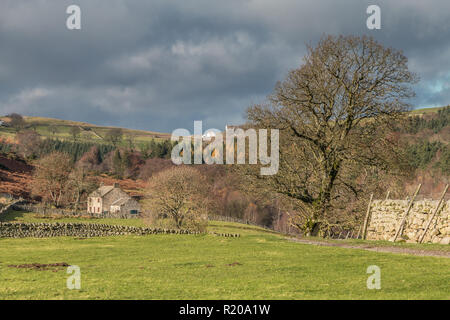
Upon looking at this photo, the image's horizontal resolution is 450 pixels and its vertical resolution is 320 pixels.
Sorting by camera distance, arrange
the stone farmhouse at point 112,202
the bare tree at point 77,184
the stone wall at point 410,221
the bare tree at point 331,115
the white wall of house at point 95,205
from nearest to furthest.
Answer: the stone wall at point 410,221 < the bare tree at point 331,115 < the bare tree at point 77,184 < the stone farmhouse at point 112,202 < the white wall of house at point 95,205

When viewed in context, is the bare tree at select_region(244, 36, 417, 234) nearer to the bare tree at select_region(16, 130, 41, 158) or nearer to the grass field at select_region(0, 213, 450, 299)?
the grass field at select_region(0, 213, 450, 299)

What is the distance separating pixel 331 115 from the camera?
1340 inches

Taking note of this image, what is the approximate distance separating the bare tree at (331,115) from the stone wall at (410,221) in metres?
3.36

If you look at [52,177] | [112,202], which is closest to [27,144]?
Result: [112,202]

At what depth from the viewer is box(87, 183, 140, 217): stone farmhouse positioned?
345 feet

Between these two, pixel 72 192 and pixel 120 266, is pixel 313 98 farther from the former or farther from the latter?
pixel 72 192

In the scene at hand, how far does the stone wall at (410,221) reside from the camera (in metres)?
25.4

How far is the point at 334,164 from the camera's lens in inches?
1326

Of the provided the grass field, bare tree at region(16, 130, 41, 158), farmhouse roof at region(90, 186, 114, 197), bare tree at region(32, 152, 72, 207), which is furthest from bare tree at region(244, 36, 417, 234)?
bare tree at region(16, 130, 41, 158)

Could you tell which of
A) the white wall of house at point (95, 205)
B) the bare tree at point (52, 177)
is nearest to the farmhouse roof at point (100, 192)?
the white wall of house at point (95, 205)

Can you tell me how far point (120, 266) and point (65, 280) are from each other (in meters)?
4.27

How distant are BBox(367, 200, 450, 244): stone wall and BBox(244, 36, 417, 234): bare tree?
336cm

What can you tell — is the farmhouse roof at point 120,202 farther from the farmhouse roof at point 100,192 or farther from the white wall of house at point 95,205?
the farmhouse roof at point 100,192

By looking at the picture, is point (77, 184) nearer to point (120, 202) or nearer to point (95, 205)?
point (95, 205)
